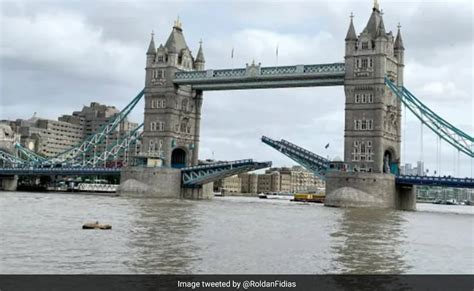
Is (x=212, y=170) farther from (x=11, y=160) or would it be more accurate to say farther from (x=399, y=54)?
(x=11, y=160)

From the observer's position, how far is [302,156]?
86.5 metres

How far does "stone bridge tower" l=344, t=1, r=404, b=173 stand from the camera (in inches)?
3187

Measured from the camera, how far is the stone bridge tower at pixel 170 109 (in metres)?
98.4

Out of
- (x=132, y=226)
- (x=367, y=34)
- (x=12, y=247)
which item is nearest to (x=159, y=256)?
(x=12, y=247)

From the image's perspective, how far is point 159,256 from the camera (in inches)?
971

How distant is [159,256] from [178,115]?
75811 mm

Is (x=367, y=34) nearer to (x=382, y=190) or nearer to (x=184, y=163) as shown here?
(x=382, y=190)

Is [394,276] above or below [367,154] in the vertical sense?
below

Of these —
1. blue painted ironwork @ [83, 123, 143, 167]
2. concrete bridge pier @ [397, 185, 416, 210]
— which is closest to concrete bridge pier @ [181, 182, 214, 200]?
blue painted ironwork @ [83, 123, 143, 167]

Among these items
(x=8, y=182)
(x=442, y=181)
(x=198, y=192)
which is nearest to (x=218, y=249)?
(x=442, y=181)

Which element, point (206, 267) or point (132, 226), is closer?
point (206, 267)

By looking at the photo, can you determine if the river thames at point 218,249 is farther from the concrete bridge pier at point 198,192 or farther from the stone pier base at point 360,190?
the concrete bridge pier at point 198,192

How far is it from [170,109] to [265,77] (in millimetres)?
17071

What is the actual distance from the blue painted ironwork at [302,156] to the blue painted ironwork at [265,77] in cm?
822
